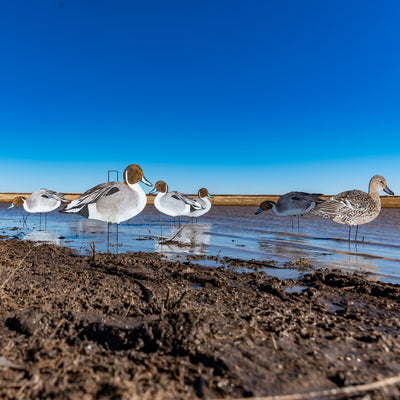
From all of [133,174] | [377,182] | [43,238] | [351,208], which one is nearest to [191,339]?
[133,174]

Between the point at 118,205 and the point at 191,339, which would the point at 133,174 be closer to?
A: the point at 118,205

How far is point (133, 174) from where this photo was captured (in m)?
7.97

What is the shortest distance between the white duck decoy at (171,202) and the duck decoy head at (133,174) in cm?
437

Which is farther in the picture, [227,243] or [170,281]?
[227,243]

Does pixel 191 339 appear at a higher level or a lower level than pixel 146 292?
higher

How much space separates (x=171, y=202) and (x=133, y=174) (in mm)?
4809

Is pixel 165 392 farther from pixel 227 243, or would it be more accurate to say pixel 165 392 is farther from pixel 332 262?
pixel 227 243

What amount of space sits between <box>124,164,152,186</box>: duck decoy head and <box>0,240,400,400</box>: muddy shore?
175 inches

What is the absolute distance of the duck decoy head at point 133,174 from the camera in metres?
7.94

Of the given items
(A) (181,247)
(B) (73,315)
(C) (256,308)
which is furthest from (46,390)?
(A) (181,247)

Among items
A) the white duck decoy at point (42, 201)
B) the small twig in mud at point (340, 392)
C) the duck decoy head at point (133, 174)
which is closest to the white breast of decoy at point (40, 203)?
the white duck decoy at point (42, 201)

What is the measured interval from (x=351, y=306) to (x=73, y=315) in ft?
8.16

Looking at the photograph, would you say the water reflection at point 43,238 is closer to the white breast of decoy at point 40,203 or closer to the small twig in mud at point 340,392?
the white breast of decoy at point 40,203

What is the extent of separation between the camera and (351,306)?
303 cm
